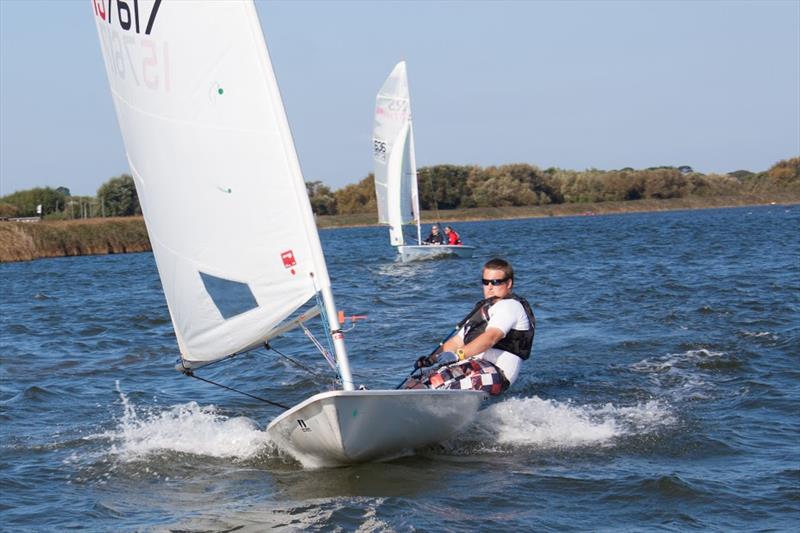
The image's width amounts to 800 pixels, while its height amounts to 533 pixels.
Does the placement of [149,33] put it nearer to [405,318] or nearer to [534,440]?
[534,440]

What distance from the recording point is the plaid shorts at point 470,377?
24.7ft

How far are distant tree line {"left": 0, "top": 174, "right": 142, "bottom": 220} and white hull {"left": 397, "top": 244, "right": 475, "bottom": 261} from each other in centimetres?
4604

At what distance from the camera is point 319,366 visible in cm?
1210

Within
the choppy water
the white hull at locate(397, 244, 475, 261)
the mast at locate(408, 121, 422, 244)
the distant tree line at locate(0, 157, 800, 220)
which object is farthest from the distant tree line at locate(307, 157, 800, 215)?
the choppy water

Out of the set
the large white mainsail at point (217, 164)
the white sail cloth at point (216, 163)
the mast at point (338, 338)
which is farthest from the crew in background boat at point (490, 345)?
the white sail cloth at point (216, 163)

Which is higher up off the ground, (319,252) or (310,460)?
(319,252)

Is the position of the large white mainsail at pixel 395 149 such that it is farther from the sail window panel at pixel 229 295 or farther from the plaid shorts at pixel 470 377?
the sail window panel at pixel 229 295

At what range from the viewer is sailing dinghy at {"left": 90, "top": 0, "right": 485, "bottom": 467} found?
655cm

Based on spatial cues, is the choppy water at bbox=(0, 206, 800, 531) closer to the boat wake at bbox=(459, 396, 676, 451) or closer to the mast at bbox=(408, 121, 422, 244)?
the boat wake at bbox=(459, 396, 676, 451)

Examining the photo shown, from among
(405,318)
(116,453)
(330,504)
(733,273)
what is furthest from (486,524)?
(733,273)

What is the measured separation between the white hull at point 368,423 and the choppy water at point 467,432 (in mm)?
145

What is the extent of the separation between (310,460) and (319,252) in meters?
1.46

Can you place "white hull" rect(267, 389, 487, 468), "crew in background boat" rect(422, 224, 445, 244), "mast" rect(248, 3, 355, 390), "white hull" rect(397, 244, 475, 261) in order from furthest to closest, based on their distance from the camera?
"crew in background boat" rect(422, 224, 445, 244), "white hull" rect(397, 244, 475, 261), "mast" rect(248, 3, 355, 390), "white hull" rect(267, 389, 487, 468)

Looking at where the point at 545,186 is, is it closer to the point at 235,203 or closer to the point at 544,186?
the point at 544,186
